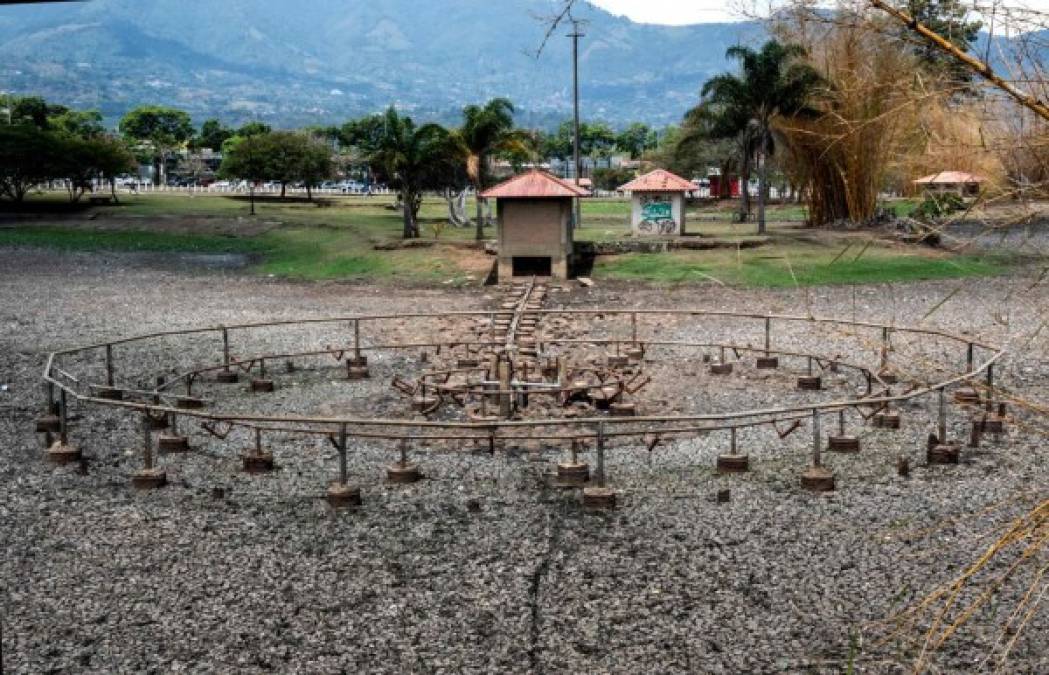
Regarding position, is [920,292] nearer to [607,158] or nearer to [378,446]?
[378,446]

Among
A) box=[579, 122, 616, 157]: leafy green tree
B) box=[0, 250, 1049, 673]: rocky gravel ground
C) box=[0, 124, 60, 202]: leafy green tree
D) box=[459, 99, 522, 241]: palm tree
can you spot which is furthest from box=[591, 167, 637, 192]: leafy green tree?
box=[0, 250, 1049, 673]: rocky gravel ground

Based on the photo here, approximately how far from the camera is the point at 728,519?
11.2m

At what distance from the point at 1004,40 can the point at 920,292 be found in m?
28.3

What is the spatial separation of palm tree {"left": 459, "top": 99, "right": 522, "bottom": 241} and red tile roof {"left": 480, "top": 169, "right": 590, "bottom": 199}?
31.5 feet

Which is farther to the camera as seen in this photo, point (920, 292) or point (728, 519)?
point (920, 292)

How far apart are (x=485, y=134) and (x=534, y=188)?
1099 cm

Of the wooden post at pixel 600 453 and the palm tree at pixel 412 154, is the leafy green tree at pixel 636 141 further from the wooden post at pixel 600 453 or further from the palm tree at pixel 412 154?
the wooden post at pixel 600 453

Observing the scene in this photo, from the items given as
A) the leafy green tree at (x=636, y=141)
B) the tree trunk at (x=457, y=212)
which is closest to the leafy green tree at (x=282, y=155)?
the tree trunk at (x=457, y=212)

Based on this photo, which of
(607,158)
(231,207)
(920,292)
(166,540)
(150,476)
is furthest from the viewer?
(607,158)

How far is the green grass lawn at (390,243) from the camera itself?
32.4 m

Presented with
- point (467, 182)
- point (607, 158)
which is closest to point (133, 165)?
point (467, 182)

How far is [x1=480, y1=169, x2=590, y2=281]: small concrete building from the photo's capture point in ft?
106

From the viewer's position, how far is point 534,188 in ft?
105

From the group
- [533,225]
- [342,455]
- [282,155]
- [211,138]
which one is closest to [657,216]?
[533,225]
